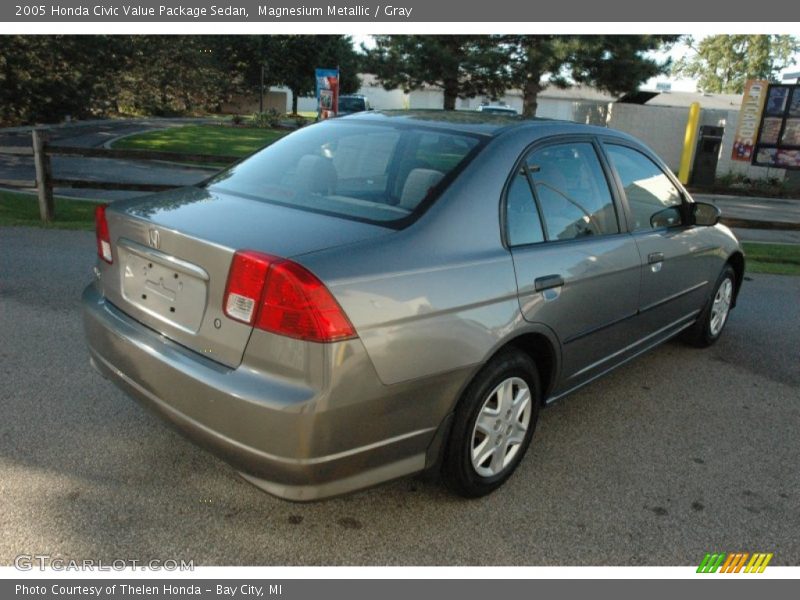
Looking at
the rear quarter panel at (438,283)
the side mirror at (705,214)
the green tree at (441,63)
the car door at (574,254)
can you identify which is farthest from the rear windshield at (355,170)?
the green tree at (441,63)

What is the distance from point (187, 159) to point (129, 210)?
633 centimetres

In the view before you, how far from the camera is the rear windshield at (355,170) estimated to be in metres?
2.81

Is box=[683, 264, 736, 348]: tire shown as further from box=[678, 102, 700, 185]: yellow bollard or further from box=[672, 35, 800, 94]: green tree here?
box=[672, 35, 800, 94]: green tree

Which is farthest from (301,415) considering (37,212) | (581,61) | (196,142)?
(196,142)

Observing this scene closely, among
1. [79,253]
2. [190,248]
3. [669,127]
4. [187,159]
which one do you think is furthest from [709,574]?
[669,127]

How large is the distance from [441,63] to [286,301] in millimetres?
21722

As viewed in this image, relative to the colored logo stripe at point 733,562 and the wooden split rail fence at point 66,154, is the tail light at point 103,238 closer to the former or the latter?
the colored logo stripe at point 733,562

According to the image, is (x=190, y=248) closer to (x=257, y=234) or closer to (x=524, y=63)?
(x=257, y=234)

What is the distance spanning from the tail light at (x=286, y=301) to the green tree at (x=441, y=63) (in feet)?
68.9

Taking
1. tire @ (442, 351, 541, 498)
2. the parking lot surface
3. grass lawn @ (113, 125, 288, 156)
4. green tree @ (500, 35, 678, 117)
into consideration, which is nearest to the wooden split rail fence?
the parking lot surface

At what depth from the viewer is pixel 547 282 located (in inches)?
118

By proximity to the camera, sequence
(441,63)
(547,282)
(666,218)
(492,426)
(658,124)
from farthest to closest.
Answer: (658,124)
(441,63)
(666,218)
(547,282)
(492,426)

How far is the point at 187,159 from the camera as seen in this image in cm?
877

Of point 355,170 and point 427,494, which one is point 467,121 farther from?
point 427,494
